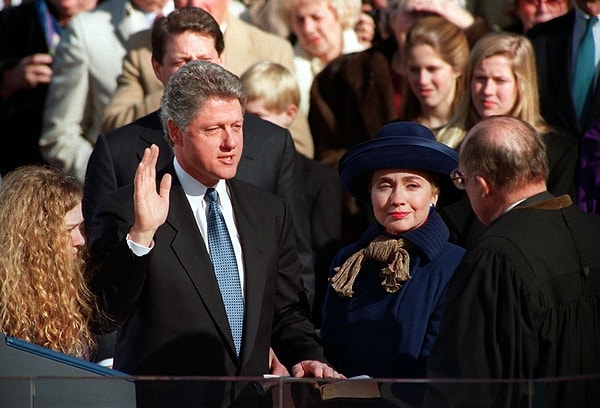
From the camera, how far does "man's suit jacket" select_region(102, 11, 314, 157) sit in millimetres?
7375

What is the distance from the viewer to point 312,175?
759cm

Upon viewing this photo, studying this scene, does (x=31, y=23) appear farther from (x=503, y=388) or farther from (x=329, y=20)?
(x=503, y=388)

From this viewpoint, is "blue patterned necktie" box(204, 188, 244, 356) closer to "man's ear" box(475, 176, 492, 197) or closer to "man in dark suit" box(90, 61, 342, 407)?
"man in dark suit" box(90, 61, 342, 407)

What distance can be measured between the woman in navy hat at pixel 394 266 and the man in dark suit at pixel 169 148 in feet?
2.25

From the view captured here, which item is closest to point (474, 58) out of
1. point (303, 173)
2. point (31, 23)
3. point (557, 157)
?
point (557, 157)

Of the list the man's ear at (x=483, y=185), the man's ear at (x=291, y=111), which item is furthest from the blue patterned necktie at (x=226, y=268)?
the man's ear at (x=291, y=111)

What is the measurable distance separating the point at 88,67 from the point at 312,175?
4.98 feet

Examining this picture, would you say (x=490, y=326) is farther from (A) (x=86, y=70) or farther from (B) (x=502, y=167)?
(A) (x=86, y=70)

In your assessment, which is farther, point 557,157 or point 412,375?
point 557,157

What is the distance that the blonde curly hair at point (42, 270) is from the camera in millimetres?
4805

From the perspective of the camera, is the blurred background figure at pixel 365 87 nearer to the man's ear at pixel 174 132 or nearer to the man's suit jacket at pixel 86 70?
the man's suit jacket at pixel 86 70

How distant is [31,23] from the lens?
884cm

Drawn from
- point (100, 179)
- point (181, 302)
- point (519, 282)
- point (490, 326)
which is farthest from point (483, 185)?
point (100, 179)

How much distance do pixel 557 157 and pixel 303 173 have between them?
1.51m
